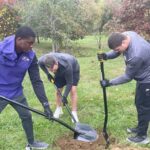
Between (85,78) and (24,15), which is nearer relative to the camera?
(85,78)

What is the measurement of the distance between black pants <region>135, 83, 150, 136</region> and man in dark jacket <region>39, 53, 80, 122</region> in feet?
4.26

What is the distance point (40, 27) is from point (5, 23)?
2.52 m

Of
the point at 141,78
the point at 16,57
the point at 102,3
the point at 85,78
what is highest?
the point at 16,57

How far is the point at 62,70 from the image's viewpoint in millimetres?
6969

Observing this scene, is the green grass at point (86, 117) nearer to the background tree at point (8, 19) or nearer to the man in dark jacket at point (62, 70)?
the man in dark jacket at point (62, 70)

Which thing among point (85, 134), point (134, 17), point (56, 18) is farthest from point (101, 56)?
point (56, 18)

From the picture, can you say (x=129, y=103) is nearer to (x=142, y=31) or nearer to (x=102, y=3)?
(x=142, y=31)

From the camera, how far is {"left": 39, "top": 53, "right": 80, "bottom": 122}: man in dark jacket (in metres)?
6.45

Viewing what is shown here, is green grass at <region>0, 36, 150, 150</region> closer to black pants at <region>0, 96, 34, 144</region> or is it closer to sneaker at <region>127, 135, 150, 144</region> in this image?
sneaker at <region>127, 135, 150, 144</region>

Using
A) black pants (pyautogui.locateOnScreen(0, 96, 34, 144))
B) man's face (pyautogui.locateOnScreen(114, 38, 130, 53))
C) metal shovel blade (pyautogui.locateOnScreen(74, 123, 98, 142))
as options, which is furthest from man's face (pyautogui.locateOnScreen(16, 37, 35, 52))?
metal shovel blade (pyautogui.locateOnScreen(74, 123, 98, 142))

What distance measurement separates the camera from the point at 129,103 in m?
8.73

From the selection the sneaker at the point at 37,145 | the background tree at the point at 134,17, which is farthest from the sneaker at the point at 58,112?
the background tree at the point at 134,17

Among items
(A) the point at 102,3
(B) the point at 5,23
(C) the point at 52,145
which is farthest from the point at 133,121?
(A) the point at 102,3

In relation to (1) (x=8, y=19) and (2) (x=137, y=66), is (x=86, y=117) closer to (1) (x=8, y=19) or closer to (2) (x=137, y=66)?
(2) (x=137, y=66)
